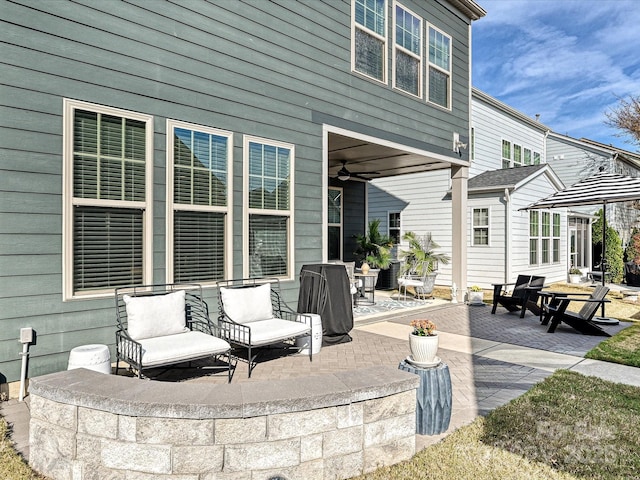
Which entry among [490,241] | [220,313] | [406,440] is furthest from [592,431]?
[490,241]

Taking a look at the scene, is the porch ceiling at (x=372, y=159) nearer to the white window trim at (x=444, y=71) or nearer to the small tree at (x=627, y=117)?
the white window trim at (x=444, y=71)

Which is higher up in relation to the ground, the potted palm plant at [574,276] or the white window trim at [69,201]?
the white window trim at [69,201]

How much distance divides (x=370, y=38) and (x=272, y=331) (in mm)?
5411

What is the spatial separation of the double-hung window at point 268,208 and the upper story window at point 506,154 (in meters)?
11.3

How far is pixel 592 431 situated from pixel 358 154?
21.1 ft

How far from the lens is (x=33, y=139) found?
11.9 feet

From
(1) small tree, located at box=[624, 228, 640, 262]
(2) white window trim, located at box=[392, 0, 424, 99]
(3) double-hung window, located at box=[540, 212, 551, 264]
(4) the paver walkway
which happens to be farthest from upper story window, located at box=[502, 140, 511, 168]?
(4) the paver walkway

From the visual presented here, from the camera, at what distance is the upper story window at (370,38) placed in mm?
6703

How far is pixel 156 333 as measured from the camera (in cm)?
398

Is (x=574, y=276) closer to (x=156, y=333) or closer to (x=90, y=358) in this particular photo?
(x=156, y=333)

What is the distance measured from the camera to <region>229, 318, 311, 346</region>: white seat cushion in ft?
13.9

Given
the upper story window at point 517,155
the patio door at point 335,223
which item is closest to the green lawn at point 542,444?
the patio door at point 335,223

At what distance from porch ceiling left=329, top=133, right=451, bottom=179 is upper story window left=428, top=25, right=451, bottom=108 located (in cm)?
128

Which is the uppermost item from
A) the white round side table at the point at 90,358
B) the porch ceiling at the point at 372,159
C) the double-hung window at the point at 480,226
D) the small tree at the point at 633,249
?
the porch ceiling at the point at 372,159
